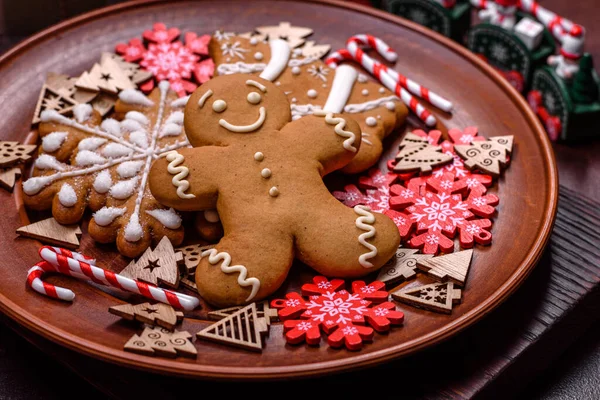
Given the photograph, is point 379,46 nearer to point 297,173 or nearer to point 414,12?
point 414,12

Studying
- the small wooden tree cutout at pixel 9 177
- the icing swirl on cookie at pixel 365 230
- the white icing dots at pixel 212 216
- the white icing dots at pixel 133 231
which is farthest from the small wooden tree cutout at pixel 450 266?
the small wooden tree cutout at pixel 9 177

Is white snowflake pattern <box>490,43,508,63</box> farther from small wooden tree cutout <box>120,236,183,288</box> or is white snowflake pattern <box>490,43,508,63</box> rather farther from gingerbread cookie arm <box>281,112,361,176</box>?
small wooden tree cutout <box>120,236,183,288</box>

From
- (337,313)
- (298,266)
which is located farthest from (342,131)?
(337,313)

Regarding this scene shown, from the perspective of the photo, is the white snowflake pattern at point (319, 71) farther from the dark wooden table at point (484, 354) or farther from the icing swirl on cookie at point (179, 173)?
the dark wooden table at point (484, 354)

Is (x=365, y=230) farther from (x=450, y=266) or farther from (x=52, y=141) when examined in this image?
(x=52, y=141)

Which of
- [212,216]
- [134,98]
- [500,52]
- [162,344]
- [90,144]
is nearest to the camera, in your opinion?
[162,344]

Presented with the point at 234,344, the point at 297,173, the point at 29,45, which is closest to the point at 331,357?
the point at 234,344
